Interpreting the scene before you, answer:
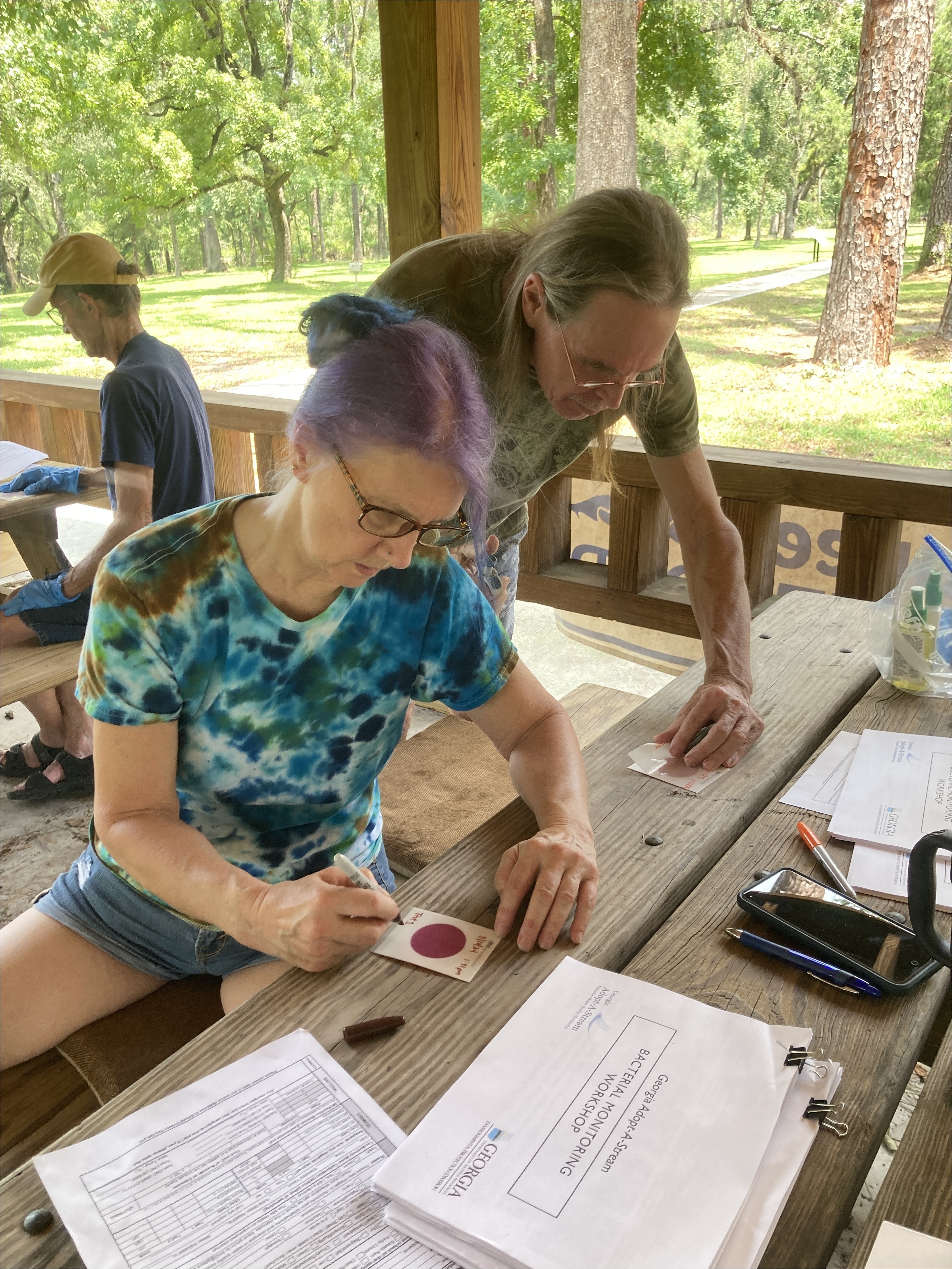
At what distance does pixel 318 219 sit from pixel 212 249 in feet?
2.31

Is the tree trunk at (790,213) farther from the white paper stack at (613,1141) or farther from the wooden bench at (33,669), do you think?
the white paper stack at (613,1141)

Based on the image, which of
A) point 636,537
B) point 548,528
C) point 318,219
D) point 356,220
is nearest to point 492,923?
point 636,537

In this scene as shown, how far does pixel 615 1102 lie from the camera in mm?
688

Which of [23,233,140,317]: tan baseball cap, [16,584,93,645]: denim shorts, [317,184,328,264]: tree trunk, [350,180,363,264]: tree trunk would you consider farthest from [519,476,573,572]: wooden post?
[317,184,328,264]: tree trunk

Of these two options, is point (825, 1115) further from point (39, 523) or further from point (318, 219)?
point (318, 219)

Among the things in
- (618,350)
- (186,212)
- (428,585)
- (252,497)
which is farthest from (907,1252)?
(186,212)

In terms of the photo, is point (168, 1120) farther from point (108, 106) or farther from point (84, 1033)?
point (108, 106)

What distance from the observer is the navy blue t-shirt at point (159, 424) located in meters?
2.61

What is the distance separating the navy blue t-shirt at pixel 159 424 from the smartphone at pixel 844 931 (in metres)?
2.02

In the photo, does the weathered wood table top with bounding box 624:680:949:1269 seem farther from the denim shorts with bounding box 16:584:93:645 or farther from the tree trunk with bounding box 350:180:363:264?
the tree trunk with bounding box 350:180:363:264

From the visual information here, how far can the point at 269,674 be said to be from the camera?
1.06 metres

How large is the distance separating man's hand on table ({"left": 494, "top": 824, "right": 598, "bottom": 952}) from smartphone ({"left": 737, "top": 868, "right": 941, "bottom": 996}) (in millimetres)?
156

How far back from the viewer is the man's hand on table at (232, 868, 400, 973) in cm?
85

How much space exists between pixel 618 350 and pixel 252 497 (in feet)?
1.85
